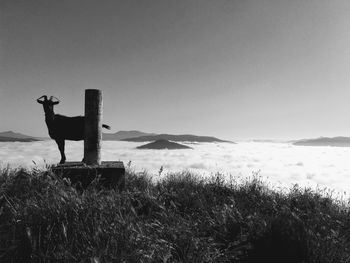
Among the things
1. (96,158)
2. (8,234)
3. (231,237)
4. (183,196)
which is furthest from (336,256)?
(96,158)

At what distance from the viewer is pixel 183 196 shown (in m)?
6.53

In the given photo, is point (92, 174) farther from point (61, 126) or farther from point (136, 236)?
point (136, 236)

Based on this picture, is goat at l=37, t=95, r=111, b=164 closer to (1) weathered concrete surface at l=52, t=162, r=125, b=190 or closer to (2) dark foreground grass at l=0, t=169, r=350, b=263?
(1) weathered concrete surface at l=52, t=162, r=125, b=190

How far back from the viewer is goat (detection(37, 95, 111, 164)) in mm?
6211

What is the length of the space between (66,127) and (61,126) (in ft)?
0.39

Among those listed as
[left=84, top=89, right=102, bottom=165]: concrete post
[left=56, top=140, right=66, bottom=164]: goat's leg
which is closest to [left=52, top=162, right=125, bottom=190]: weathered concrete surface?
[left=84, top=89, right=102, bottom=165]: concrete post

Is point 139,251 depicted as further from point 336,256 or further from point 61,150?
point 61,150

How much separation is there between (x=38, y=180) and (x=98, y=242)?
10.5 feet

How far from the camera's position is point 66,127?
6.50m

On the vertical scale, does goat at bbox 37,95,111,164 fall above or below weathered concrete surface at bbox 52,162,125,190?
above

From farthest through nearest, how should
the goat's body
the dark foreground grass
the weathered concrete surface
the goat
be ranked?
the goat's body < the goat < the weathered concrete surface < the dark foreground grass

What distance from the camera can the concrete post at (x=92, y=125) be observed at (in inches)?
253

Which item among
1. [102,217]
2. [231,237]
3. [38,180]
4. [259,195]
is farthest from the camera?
[259,195]

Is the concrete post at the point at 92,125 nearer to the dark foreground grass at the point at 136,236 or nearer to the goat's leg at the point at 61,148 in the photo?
the goat's leg at the point at 61,148
